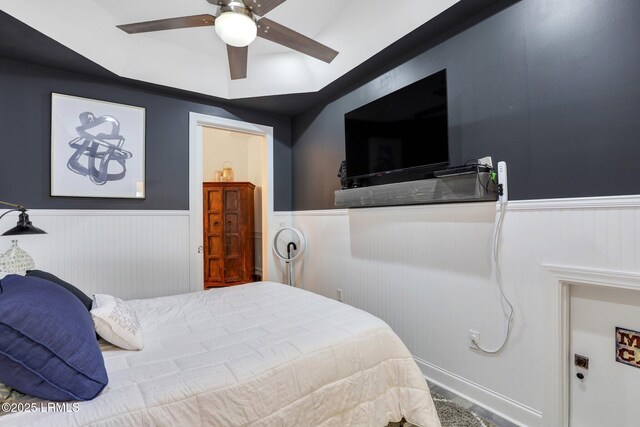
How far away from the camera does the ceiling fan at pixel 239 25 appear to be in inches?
60.9

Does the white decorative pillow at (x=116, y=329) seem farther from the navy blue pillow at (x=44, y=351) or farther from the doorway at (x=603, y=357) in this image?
the doorway at (x=603, y=357)

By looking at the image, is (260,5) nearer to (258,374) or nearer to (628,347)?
(258,374)

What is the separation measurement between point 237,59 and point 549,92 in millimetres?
1983

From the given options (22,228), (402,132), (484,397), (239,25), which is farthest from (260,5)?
(484,397)

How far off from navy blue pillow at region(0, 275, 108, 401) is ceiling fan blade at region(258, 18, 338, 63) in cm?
174

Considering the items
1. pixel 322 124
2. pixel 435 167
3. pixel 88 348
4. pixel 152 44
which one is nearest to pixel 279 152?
pixel 322 124

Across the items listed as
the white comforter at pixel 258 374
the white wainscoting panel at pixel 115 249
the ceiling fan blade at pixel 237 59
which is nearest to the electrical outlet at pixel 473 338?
the white comforter at pixel 258 374

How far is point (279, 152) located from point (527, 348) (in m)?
3.19

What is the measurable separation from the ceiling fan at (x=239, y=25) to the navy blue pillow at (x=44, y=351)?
4.92 ft

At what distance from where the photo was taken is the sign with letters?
138 cm

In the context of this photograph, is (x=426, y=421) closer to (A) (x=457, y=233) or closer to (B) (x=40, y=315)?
(A) (x=457, y=233)

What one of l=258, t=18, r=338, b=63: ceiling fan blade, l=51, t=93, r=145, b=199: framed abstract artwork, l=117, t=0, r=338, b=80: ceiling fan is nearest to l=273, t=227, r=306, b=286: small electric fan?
l=51, t=93, r=145, b=199: framed abstract artwork

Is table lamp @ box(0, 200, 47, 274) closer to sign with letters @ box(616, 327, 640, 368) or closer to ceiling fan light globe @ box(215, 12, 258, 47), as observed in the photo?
ceiling fan light globe @ box(215, 12, 258, 47)

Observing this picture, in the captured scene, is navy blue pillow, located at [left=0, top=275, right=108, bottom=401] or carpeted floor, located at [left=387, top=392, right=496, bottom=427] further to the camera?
carpeted floor, located at [left=387, top=392, right=496, bottom=427]
